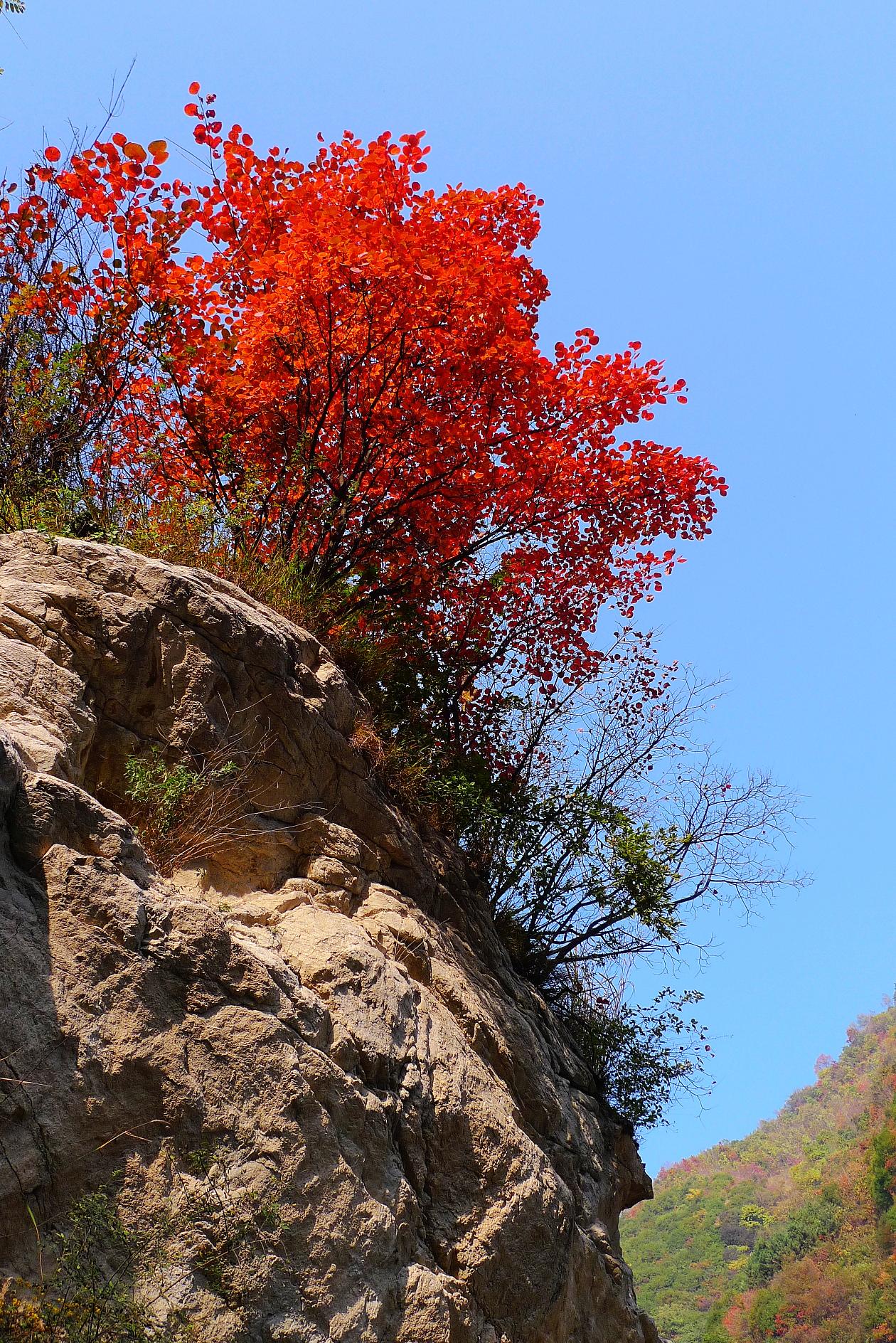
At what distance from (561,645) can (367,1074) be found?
5869mm

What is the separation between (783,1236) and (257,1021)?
55387 mm

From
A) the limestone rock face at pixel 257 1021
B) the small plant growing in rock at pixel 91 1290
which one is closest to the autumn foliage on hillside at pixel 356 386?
the limestone rock face at pixel 257 1021

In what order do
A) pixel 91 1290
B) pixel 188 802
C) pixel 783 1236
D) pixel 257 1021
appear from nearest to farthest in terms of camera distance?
pixel 91 1290, pixel 257 1021, pixel 188 802, pixel 783 1236

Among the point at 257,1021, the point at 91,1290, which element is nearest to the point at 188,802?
the point at 257,1021

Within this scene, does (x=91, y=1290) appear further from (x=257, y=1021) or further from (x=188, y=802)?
(x=188, y=802)

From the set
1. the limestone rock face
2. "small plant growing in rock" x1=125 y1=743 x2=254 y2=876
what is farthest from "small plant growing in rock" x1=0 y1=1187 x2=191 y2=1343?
"small plant growing in rock" x1=125 y1=743 x2=254 y2=876

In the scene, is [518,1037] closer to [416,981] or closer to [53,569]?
[416,981]

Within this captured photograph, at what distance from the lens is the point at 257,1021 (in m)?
5.80

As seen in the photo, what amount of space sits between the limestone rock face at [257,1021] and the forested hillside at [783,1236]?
36771 mm

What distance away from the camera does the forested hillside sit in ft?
154

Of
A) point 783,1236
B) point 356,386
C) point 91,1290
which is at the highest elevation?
point 356,386

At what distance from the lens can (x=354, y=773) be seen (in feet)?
27.9

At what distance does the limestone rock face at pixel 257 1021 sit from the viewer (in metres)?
5.10

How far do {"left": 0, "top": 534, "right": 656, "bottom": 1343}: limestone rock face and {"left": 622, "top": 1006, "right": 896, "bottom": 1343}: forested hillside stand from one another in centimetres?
3677
